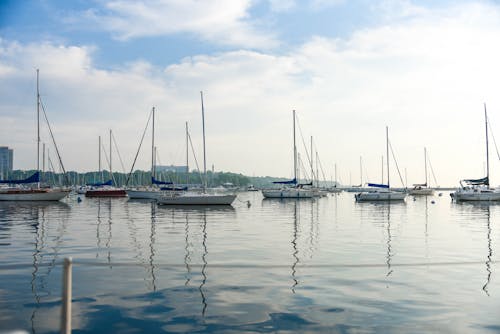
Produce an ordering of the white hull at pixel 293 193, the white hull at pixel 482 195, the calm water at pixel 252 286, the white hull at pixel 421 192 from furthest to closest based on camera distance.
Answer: the white hull at pixel 421 192 < the white hull at pixel 293 193 < the white hull at pixel 482 195 < the calm water at pixel 252 286

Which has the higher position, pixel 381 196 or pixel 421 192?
pixel 381 196

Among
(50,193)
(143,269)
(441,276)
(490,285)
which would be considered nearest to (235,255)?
(143,269)

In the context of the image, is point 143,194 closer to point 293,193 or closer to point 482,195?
point 293,193

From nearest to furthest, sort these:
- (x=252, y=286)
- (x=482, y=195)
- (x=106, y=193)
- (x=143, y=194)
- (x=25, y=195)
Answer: (x=252, y=286) → (x=25, y=195) → (x=482, y=195) → (x=143, y=194) → (x=106, y=193)

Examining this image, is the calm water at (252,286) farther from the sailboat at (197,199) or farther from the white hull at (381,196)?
the white hull at (381,196)

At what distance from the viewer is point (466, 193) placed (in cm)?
7812

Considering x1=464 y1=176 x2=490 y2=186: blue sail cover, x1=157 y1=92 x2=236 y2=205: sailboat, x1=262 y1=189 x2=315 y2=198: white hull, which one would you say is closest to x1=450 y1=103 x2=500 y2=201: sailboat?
x1=464 y1=176 x2=490 y2=186: blue sail cover

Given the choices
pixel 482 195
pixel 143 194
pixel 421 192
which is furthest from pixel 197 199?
pixel 421 192

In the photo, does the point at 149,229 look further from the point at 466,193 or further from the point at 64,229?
the point at 466,193

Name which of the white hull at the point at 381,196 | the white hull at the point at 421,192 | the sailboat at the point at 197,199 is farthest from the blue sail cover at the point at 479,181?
the sailboat at the point at 197,199

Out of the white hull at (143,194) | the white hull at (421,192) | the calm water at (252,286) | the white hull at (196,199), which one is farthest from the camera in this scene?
the white hull at (421,192)

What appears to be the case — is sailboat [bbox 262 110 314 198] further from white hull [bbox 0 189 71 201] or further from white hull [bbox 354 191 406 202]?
white hull [bbox 0 189 71 201]

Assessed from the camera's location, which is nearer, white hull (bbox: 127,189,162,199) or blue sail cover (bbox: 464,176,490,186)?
white hull (bbox: 127,189,162,199)

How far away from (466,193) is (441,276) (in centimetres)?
7245
